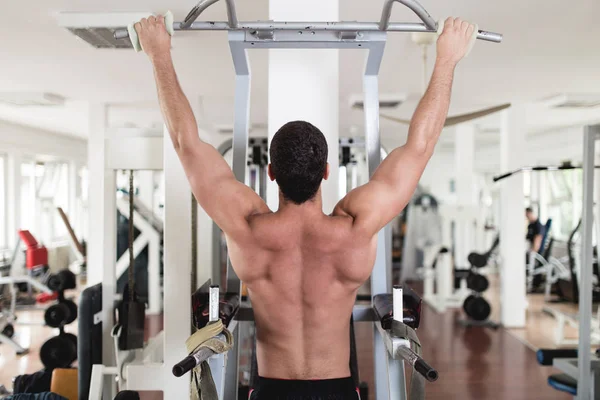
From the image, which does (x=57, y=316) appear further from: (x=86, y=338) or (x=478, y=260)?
(x=478, y=260)

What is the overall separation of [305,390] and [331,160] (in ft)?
2.38

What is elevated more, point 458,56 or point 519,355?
point 458,56

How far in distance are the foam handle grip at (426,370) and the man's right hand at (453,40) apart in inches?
28.8

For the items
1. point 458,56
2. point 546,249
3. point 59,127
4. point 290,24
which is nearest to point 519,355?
point 546,249

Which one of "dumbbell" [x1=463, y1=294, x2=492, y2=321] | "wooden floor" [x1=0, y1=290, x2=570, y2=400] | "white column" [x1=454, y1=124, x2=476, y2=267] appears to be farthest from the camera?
→ "white column" [x1=454, y1=124, x2=476, y2=267]

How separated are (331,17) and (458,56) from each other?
1.69ft

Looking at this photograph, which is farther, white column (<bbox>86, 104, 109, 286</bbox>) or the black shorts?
white column (<bbox>86, 104, 109, 286</bbox>)

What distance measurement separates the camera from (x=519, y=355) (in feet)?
12.1

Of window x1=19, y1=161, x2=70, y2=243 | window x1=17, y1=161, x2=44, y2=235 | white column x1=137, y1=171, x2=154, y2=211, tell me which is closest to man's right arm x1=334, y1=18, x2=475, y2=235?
white column x1=137, y1=171, x2=154, y2=211

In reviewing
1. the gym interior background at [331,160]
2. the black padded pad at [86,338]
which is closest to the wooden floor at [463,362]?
the gym interior background at [331,160]

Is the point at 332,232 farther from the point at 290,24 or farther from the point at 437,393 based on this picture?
the point at 437,393

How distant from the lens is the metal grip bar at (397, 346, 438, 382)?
0.80 metres

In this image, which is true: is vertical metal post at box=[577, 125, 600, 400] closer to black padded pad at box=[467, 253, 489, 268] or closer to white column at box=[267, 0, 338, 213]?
white column at box=[267, 0, 338, 213]

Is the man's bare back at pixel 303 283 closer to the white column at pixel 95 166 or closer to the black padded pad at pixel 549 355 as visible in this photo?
the black padded pad at pixel 549 355
